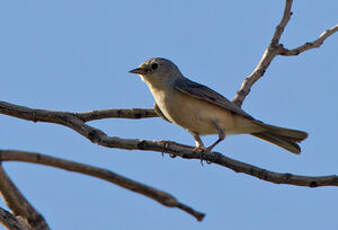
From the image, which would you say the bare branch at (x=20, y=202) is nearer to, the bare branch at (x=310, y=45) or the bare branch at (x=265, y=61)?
the bare branch at (x=265, y=61)

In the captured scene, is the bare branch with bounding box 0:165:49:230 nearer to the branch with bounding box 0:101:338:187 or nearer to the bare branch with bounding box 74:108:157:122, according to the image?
the branch with bounding box 0:101:338:187

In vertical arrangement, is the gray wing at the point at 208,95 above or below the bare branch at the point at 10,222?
above

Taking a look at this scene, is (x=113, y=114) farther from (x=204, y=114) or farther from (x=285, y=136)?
(x=285, y=136)

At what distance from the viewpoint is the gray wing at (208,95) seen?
348 inches

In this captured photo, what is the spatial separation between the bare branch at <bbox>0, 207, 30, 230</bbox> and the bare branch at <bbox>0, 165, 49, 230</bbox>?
1.50m

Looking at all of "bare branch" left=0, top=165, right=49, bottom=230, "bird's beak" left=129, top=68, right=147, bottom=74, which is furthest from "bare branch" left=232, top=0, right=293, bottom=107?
"bare branch" left=0, top=165, right=49, bottom=230

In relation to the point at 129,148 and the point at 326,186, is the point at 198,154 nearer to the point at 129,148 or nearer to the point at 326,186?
the point at 129,148

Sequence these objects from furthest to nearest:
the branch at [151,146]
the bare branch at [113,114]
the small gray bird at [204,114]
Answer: the small gray bird at [204,114]
the bare branch at [113,114]
the branch at [151,146]

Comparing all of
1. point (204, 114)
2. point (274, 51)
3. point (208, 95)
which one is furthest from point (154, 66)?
point (274, 51)

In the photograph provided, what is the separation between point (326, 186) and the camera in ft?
19.8

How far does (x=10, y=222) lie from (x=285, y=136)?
5189 mm

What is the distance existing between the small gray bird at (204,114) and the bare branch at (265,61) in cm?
25

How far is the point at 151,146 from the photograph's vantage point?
21.7ft

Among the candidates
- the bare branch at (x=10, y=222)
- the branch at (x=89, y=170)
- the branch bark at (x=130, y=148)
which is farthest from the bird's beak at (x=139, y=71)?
the branch at (x=89, y=170)
